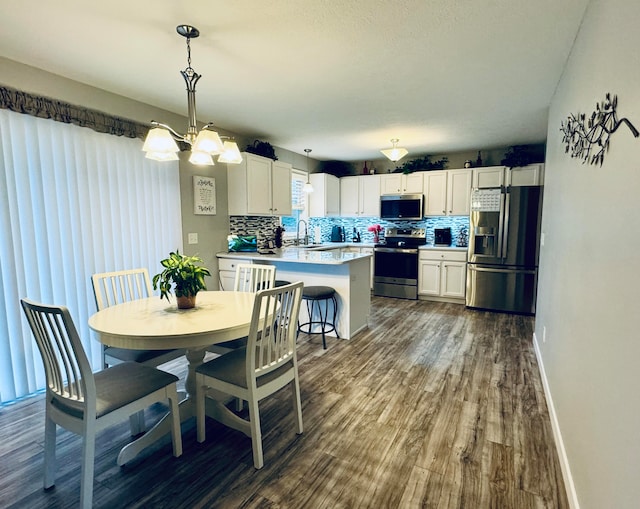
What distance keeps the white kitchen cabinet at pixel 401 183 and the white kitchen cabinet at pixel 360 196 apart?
13cm

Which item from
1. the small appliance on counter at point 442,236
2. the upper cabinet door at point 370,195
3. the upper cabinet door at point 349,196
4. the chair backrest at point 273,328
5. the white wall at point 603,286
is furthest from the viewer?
the upper cabinet door at point 349,196

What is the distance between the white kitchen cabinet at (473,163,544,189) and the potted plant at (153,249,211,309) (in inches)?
172

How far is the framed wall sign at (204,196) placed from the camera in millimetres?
3809

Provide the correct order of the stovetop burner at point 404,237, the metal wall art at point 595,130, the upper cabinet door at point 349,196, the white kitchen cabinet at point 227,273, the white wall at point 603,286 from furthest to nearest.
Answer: the upper cabinet door at point 349,196 < the stovetop burner at point 404,237 < the white kitchen cabinet at point 227,273 < the metal wall art at point 595,130 < the white wall at point 603,286

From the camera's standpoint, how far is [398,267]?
562 centimetres

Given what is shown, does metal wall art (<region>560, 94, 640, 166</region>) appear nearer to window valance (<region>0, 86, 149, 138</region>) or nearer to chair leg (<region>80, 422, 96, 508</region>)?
chair leg (<region>80, 422, 96, 508</region>)

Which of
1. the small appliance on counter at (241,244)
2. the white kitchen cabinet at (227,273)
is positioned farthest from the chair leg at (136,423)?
→ the small appliance on counter at (241,244)

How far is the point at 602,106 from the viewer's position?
4.71ft

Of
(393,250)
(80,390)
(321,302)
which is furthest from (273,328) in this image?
(393,250)

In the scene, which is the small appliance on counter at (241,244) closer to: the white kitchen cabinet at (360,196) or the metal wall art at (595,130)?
the white kitchen cabinet at (360,196)

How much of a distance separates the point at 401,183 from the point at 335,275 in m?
2.91

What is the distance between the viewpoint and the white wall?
1015mm

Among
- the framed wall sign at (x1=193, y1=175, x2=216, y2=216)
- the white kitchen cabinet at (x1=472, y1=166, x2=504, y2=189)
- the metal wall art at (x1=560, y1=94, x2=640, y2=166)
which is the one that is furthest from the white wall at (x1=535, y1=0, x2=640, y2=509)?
the framed wall sign at (x1=193, y1=175, x2=216, y2=216)

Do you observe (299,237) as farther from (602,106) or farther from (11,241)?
(602,106)
